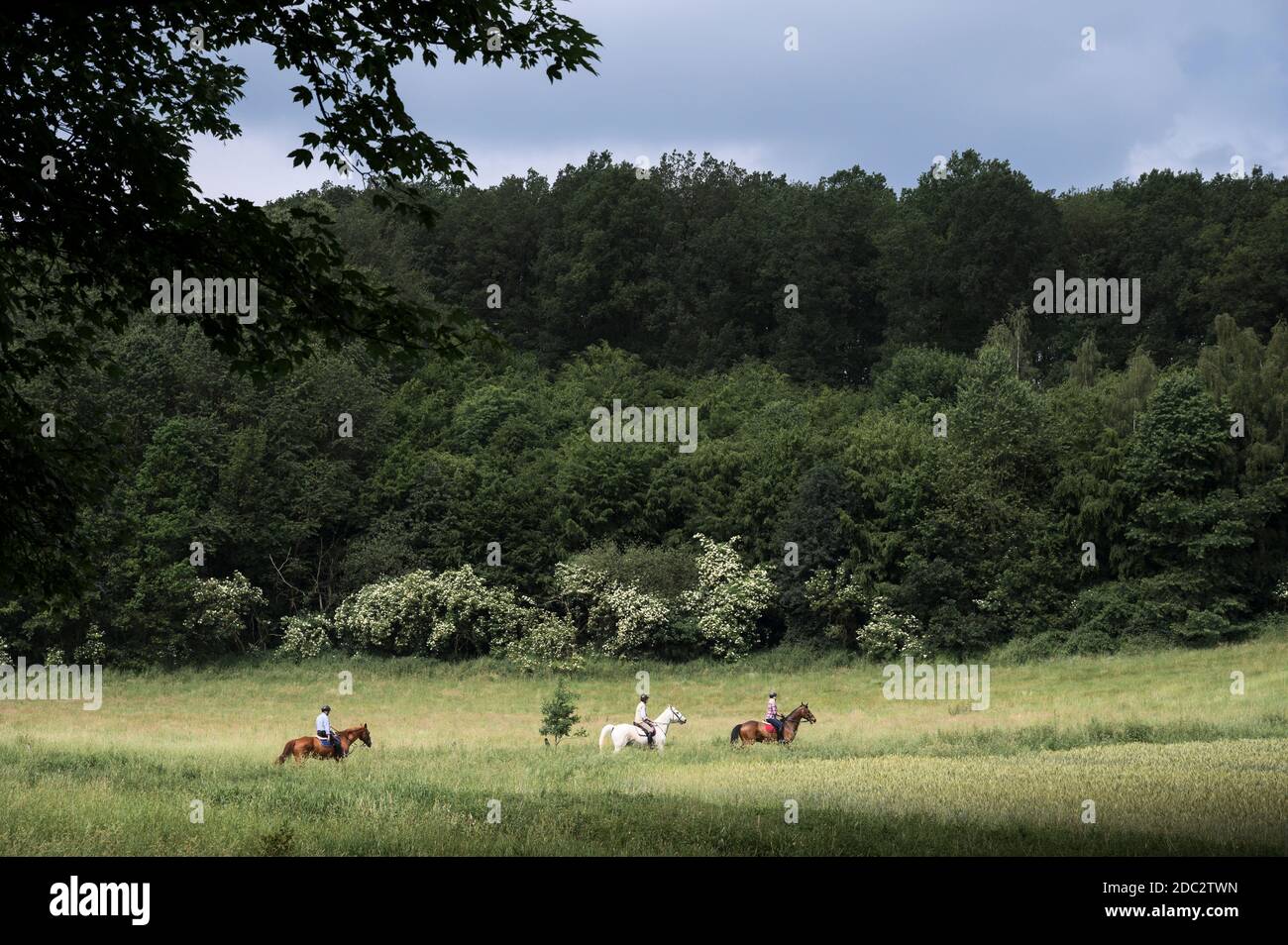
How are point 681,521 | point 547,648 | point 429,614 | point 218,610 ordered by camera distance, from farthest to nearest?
point 681,521 < point 429,614 < point 547,648 < point 218,610

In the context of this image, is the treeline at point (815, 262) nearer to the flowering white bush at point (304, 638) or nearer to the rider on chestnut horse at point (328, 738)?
the flowering white bush at point (304, 638)

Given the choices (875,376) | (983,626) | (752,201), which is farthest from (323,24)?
(752,201)

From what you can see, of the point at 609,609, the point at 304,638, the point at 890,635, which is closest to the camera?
the point at 890,635

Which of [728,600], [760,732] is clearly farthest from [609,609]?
[760,732]

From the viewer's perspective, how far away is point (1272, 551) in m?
53.6

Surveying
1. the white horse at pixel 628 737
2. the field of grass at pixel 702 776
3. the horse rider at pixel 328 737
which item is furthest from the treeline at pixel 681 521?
the horse rider at pixel 328 737

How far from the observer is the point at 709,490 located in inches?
2448

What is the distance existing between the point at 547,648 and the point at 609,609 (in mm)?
3449

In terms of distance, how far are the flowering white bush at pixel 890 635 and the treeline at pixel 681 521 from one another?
0.67ft

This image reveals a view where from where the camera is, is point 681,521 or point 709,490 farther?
point 681,521

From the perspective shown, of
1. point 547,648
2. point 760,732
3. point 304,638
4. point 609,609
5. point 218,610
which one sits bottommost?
point 547,648

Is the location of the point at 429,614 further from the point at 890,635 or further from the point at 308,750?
the point at 308,750

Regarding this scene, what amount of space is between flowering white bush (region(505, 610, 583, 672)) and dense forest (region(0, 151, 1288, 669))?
18 centimetres

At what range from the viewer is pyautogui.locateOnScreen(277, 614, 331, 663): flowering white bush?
185ft
